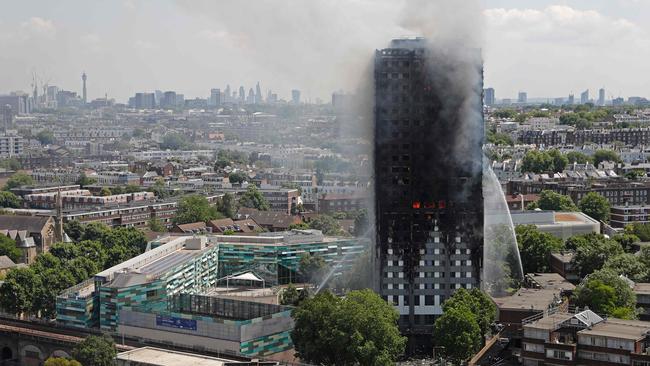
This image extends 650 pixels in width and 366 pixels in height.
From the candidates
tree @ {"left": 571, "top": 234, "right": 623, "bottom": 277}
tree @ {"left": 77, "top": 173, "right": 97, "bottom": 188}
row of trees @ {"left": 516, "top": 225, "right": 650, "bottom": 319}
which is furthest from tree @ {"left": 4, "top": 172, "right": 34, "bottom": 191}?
tree @ {"left": 571, "top": 234, "right": 623, "bottom": 277}

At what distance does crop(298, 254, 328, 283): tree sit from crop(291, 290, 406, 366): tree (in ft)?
48.2

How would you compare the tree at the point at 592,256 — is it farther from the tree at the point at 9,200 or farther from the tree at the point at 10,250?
the tree at the point at 9,200

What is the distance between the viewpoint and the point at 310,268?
48188mm

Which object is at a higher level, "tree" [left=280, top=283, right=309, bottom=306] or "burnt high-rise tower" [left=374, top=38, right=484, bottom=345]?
"burnt high-rise tower" [left=374, top=38, right=484, bottom=345]

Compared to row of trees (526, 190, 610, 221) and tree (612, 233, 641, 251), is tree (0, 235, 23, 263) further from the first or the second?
row of trees (526, 190, 610, 221)

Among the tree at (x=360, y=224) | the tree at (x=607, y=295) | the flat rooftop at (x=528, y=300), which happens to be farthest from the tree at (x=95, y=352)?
the tree at (x=360, y=224)

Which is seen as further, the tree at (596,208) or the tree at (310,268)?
the tree at (596,208)

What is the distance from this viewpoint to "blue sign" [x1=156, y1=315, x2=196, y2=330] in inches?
1383

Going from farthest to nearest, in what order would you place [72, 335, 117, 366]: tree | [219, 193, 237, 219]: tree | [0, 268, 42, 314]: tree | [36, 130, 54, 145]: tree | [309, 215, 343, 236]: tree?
[36, 130, 54, 145]: tree
[219, 193, 237, 219]: tree
[309, 215, 343, 236]: tree
[0, 268, 42, 314]: tree
[72, 335, 117, 366]: tree

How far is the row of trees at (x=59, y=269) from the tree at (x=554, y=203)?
1082 inches

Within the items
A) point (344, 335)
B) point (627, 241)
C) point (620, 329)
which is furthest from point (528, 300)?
point (627, 241)

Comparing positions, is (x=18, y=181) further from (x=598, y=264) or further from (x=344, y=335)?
(x=344, y=335)

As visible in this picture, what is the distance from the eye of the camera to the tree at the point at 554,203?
67.2m

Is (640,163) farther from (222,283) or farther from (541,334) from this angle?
(541,334)
